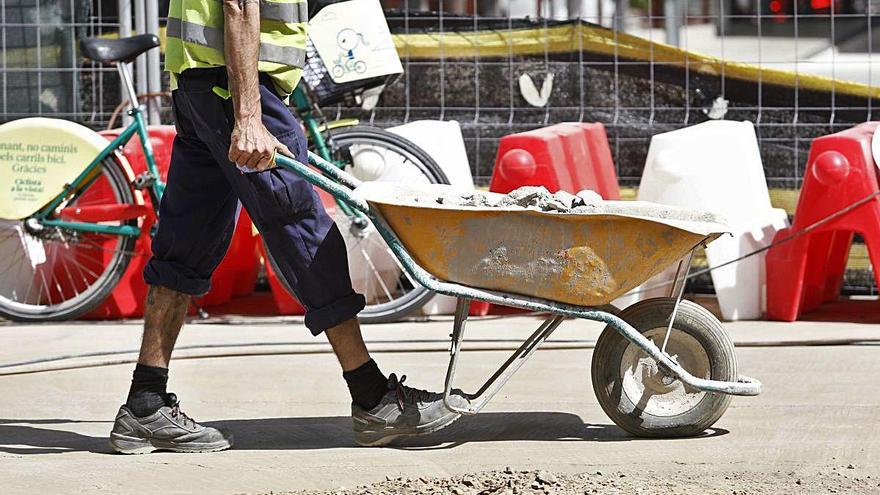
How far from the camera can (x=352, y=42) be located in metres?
6.46

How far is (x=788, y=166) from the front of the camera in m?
7.47

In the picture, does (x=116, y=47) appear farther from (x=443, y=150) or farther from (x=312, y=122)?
(x=443, y=150)

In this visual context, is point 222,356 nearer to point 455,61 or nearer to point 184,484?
point 184,484

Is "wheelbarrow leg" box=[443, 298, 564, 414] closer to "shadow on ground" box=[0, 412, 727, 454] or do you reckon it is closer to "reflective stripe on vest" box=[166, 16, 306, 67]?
"shadow on ground" box=[0, 412, 727, 454]

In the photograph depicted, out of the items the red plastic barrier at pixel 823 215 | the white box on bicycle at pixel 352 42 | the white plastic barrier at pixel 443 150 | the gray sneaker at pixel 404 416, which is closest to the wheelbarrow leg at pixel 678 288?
the gray sneaker at pixel 404 416

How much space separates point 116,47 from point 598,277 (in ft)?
10.9

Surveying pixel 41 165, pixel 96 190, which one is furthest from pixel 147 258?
pixel 41 165

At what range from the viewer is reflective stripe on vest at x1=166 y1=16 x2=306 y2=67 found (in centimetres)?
397

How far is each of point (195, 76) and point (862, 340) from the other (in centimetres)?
313

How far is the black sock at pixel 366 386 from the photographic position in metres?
4.18

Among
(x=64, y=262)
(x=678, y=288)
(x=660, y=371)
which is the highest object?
(x=678, y=288)

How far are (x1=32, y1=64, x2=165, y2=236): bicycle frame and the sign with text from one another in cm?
4

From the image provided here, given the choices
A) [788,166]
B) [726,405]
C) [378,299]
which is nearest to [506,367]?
[726,405]

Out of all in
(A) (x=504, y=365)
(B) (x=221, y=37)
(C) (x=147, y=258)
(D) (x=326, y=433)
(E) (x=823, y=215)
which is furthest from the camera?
(C) (x=147, y=258)
